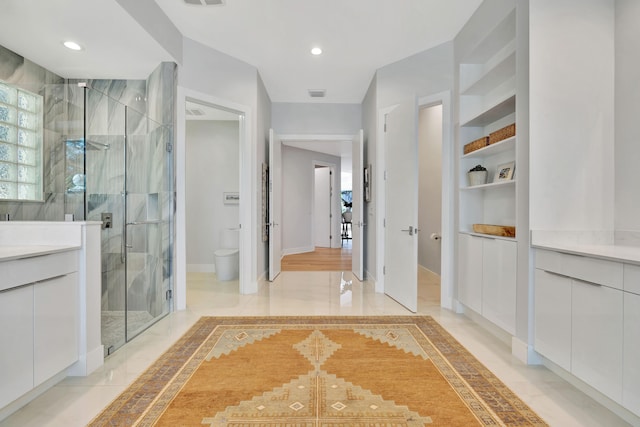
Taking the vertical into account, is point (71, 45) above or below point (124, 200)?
above

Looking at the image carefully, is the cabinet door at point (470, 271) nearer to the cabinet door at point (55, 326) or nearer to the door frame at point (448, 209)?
the door frame at point (448, 209)

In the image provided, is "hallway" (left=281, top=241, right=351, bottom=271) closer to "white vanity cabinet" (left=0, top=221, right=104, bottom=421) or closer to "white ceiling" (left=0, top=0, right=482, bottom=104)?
"white ceiling" (left=0, top=0, right=482, bottom=104)

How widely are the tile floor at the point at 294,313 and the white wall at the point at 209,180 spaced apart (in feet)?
3.14

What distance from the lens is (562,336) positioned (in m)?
1.89

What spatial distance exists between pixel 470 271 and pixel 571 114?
144 cm

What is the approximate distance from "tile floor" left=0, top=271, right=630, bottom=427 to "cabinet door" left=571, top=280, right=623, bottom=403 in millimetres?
163

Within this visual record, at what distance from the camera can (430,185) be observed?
5.46 meters

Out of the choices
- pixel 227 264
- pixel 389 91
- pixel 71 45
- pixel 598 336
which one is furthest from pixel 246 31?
pixel 598 336

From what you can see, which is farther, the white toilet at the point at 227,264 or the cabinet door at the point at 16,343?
the white toilet at the point at 227,264

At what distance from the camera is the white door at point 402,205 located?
3.34 meters

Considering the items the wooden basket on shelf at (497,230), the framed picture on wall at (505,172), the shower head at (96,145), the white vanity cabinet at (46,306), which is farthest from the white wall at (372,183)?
the white vanity cabinet at (46,306)

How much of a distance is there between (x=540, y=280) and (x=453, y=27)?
2.48 m

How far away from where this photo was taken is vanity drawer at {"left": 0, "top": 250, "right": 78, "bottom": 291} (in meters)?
1.54

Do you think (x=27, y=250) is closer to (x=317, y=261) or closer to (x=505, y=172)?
(x=505, y=172)
